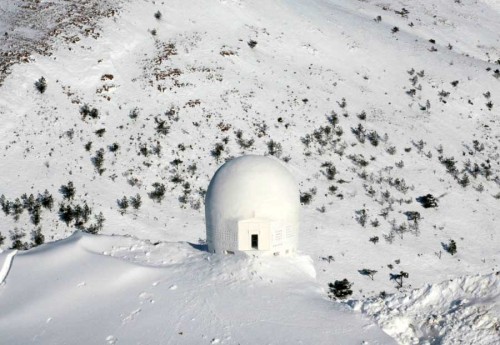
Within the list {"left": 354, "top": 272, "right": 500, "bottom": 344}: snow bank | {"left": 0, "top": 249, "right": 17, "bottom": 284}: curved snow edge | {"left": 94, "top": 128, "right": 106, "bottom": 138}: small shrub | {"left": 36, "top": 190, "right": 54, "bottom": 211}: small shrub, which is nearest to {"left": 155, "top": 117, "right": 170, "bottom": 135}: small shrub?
{"left": 94, "top": 128, "right": 106, "bottom": 138}: small shrub

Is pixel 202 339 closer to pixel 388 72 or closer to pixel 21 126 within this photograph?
pixel 21 126

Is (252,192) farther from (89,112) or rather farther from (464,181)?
(89,112)

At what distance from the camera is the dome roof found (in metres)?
31.5

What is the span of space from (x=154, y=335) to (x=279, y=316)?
5.16m

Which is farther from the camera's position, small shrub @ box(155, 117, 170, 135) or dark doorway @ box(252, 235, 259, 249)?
small shrub @ box(155, 117, 170, 135)

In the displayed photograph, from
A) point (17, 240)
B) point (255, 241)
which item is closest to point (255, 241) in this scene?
point (255, 241)

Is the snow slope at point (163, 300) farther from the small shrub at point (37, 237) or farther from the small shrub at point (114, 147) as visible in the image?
the small shrub at point (114, 147)

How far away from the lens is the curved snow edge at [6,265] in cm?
3087

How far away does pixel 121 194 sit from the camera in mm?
47500

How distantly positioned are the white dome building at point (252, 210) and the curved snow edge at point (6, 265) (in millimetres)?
10129

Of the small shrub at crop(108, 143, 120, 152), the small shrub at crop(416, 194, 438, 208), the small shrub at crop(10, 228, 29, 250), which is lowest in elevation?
the small shrub at crop(10, 228, 29, 250)

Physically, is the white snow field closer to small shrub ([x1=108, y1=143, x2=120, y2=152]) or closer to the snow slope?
the snow slope

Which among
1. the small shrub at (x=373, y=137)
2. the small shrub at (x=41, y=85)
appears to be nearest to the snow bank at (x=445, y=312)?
the small shrub at (x=373, y=137)

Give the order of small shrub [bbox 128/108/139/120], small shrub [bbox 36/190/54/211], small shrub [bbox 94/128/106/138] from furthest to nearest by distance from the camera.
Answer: small shrub [bbox 128/108/139/120]
small shrub [bbox 94/128/106/138]
small shrub [bbox 36/190/54/211]
